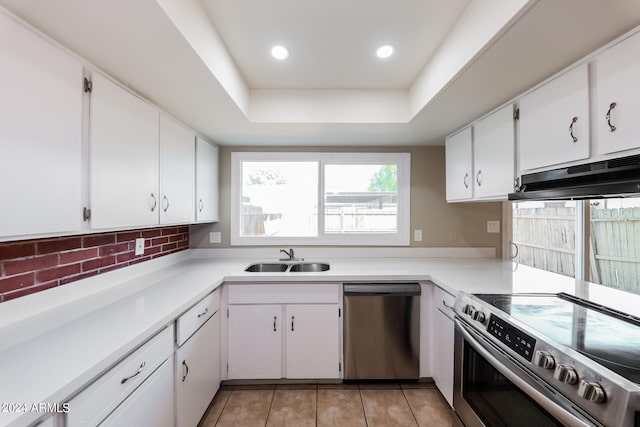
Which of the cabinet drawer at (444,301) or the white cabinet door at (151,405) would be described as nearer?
the white cabinet door at (151,405)

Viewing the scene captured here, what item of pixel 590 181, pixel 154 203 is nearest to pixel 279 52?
pixel 154 203

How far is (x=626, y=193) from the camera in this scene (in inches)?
38.9

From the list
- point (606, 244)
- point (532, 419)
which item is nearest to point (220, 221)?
point (532, 419)

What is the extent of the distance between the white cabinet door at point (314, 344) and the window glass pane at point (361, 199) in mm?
957

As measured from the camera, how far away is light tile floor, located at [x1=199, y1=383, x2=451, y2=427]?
180cm

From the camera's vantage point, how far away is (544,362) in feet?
3.18

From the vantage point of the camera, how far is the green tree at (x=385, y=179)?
9.39ft

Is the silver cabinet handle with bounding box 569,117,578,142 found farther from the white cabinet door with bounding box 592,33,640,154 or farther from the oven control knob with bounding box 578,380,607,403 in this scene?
the oven control knob with bounding box 578,380,607,403

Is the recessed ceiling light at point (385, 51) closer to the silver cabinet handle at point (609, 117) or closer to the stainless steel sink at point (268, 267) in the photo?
the silver cabinet handle at point (609, 117)

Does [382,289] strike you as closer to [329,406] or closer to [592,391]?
[329,406]

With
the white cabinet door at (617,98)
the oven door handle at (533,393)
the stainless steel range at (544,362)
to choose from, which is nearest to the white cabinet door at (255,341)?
the stainless steel range at (544,362)

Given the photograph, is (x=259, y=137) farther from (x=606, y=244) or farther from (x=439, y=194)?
(x=606, y=244)

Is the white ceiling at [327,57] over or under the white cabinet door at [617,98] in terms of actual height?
over

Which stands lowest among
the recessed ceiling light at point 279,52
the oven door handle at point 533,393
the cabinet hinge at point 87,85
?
the oven door handle at point 533,393
